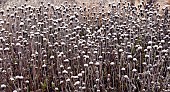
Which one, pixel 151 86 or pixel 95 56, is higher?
pixel 95 56

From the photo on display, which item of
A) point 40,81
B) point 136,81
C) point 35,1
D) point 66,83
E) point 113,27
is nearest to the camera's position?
point 66,83

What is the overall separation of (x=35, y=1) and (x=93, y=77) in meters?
4.30

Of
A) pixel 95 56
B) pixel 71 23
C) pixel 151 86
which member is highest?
pixel 71 23

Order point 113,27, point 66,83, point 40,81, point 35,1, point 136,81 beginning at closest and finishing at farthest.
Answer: point 66,83 < point 136,81 < point 40,81 < point 113,27 < point 35,1

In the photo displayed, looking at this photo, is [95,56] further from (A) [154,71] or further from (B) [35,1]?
(B) [35,1]

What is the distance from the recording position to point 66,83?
4012 millimetres

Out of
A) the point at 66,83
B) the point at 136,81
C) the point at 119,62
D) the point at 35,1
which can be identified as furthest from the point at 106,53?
the point at 35,1

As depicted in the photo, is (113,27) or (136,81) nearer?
(136,81)

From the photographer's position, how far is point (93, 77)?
173 inches

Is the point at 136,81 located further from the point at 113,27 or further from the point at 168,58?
the point at 113,27

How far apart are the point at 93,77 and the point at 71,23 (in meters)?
1.34

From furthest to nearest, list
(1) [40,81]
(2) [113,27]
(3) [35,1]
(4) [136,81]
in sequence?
(3) [35,1] → (2) [113,27] → (1) [40,81] → (4) [136,81]

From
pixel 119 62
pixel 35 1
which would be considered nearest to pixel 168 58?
pixel 119 62

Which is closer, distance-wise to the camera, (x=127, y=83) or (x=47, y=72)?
(x=127, y=83)
